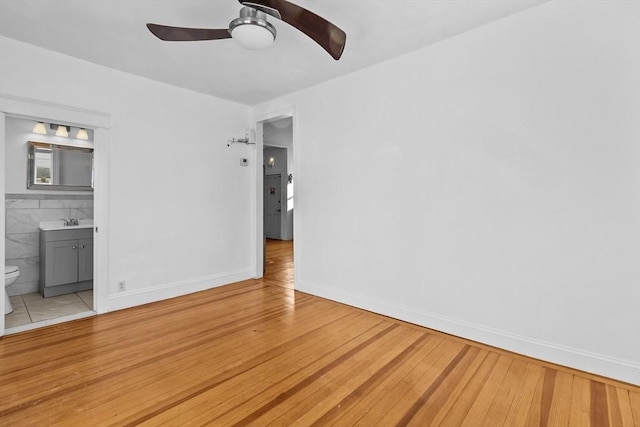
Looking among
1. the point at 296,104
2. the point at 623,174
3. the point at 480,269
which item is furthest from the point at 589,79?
the point at 296,104

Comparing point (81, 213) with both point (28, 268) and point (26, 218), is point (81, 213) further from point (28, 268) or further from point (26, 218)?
point (28, 268)

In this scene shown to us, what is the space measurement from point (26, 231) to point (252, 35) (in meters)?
4.02

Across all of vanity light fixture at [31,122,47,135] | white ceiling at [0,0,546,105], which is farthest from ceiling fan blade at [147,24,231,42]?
vanity light fixture at [31,122,47,135]

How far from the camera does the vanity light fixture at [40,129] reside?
154 inches

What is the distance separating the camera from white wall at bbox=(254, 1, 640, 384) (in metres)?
2.02

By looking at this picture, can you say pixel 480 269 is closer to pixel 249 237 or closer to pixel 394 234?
pixel 394 234

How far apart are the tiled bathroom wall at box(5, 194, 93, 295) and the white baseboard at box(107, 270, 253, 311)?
5.03 ft

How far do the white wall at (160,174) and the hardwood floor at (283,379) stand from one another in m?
0.84

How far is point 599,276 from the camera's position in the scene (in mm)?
2070

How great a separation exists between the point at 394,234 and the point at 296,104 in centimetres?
213

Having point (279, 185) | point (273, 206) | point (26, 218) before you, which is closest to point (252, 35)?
point (26, 218)

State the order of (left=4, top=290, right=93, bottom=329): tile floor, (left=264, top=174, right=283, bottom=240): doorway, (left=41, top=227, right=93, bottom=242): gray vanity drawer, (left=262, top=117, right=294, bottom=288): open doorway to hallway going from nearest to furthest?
(left=4, top=290, right=93, bottom=329): tile floor
(left=41, top=227, right=93, bottom=242): gray vanity drawer
(left=262, top=117, right=294, bottom=288): open doorway to hallway
(left=264, top=174, right=283, bottom=240): doorway

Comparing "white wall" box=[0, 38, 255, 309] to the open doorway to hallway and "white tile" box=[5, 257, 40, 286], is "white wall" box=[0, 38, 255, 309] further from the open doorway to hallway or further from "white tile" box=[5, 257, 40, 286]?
the open doorway to hallway

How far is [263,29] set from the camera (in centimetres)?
194
